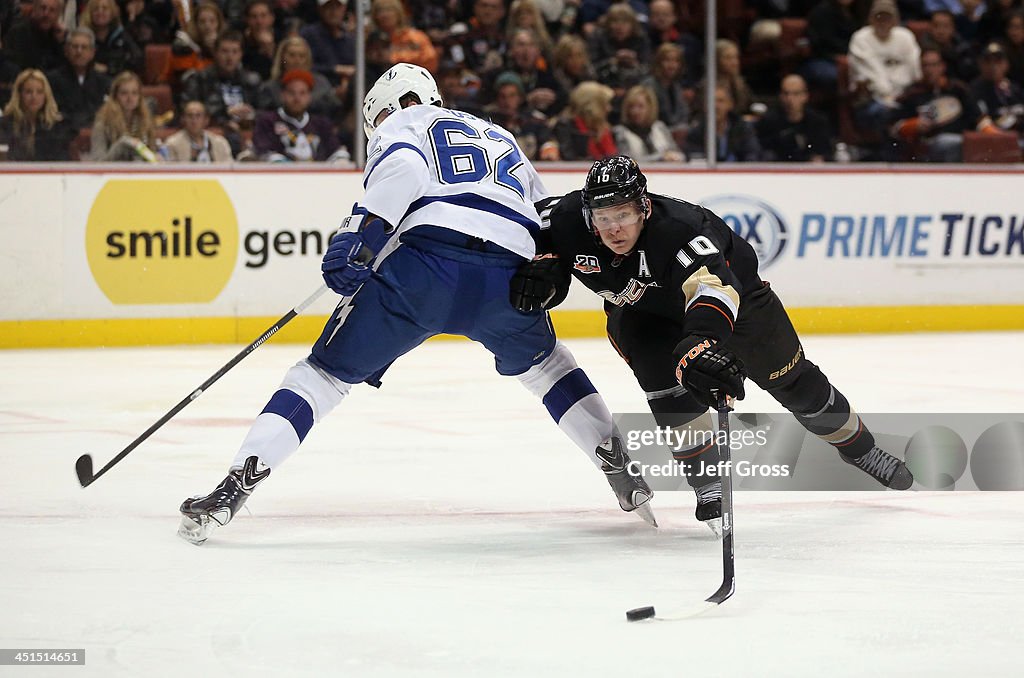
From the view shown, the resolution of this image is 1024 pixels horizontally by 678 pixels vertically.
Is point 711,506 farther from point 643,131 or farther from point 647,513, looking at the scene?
point 643,131

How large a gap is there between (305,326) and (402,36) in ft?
5.38

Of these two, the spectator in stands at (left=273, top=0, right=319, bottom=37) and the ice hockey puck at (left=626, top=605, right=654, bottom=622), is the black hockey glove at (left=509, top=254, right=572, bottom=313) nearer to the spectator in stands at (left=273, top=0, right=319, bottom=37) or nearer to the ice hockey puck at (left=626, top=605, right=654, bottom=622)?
the ice hockey puck at (left=626, top=605, right=654, bottom=622)

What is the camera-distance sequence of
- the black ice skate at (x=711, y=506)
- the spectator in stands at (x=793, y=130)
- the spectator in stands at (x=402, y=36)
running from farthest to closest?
1. the spectator in stands at (x=793, y=130)
2. the spectator in stands at (x=402, y=36)
3. the black ice skate at (x=711, y=506)

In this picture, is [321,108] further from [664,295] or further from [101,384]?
[664,295]

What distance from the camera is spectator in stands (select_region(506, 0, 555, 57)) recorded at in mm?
8008

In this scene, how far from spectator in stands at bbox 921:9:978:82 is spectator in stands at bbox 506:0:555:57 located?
2277mm

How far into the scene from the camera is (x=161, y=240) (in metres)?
7.37

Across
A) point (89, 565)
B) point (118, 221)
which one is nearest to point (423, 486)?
point (89, 565)

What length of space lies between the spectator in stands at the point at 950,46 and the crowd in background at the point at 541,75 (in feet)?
0.04

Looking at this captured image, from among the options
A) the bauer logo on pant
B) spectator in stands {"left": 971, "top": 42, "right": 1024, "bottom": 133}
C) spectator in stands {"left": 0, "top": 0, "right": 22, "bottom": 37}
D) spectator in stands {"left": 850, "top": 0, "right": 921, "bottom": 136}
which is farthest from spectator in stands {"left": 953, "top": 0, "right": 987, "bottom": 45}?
spectator in stands {"left": 0, "top": 0, "right": 22, "bottom": 37}

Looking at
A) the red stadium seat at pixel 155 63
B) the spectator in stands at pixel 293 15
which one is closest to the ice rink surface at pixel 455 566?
the red stadium seat at pixel 155 63

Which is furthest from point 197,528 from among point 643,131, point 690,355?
point 643,131

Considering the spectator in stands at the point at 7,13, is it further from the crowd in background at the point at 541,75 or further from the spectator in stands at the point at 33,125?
the spectator in stands at the point at 33,125
